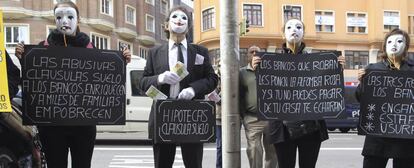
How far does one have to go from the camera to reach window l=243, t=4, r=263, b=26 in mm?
40281

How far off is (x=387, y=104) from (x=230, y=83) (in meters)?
1.50

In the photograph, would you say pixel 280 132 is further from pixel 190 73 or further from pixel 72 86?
pixel 72 86

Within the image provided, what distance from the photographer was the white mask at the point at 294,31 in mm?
5043

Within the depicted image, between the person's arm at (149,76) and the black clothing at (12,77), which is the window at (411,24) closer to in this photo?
the person's arm at (149,76)

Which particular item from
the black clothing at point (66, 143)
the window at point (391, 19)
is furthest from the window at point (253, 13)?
the black clothing at point (66, 143)

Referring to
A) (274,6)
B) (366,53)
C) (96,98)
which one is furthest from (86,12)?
(96,98)

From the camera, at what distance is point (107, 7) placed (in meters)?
36.2

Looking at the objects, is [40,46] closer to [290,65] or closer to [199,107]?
[199,107]

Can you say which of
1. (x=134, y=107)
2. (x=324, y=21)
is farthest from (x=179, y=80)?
(x=324, y=21)

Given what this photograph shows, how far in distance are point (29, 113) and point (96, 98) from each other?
60 cm

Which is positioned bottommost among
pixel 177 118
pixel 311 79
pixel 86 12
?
pixel 177 118

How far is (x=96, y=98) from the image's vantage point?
4.89 metres

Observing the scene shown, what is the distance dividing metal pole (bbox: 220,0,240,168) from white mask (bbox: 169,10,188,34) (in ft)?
2.12

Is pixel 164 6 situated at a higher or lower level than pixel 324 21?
higher
